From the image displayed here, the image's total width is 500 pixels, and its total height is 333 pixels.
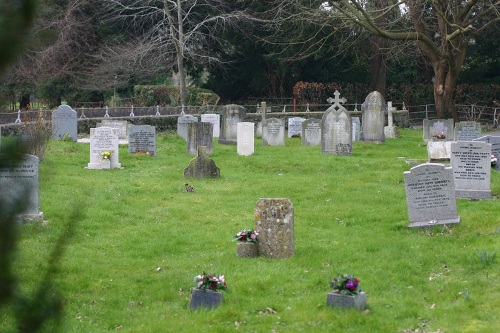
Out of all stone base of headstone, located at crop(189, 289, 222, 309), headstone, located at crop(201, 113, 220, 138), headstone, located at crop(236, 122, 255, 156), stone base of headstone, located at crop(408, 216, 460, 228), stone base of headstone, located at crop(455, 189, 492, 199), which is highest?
headstone, located at crop(201, 113, 220, 138)

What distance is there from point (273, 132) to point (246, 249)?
16795mm

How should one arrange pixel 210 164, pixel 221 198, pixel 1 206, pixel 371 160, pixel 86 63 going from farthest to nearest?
pixel 86 63
pixel 371 160
pixel 210 164
pixel 221 198
pixel 1 206

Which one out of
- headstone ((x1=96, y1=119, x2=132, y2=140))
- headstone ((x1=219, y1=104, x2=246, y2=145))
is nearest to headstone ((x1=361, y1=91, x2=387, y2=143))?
headstone ((x1=219, y1=104, x2=246, y2=145))

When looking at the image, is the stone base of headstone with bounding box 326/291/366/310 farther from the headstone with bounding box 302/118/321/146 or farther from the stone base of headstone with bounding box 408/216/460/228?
the headstone with bounding box 302/118/321/146

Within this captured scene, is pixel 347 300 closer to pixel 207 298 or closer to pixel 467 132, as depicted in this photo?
pixel 207 298

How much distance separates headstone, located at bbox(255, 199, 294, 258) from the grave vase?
0.12m

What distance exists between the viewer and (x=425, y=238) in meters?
11.7

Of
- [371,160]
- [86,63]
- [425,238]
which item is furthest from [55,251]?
[86,63]

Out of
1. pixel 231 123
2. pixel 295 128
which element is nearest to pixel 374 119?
pixel 295 128

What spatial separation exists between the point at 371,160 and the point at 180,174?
616cm

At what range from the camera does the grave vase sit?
10.7m

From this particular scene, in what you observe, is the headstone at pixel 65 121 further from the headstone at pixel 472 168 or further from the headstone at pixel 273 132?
the headstone at pixel 472 168

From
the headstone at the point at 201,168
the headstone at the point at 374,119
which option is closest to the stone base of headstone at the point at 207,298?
the headstone at the point at 201,168

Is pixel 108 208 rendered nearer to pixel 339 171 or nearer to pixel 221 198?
pixel 221 198
